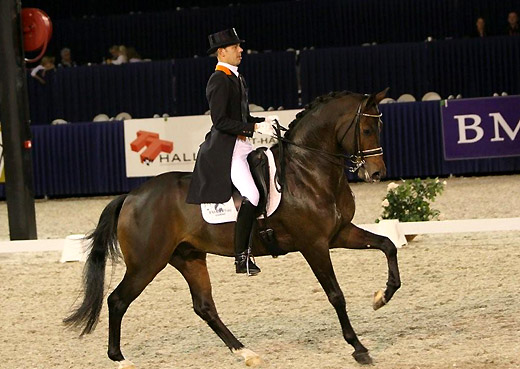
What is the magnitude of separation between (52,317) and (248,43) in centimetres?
1125

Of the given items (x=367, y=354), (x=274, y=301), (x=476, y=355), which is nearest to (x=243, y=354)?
(x=367, y=354)

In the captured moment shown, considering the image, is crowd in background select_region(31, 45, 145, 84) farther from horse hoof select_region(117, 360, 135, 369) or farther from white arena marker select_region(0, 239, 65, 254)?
horse hoof select_region(117, 360, 135, 369)

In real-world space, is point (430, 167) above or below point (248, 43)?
below

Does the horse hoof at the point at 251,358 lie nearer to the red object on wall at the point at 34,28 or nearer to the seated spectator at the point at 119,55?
the red object on wall at the point at 34,28

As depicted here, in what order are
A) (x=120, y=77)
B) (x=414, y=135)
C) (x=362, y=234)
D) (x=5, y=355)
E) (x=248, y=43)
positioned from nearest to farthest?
(x=362, y=234) < (x=5, y=355) < (x=414, y=135) < (x=120, y=77) < (x=248, y=43)

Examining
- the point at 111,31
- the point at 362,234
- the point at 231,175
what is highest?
the point at 111,31

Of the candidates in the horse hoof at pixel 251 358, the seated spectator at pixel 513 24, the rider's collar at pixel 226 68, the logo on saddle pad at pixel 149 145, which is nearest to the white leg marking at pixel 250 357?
the horse hoof at pixel 251 358

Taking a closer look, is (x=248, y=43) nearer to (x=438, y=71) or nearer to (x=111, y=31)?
(x=111, y=31)

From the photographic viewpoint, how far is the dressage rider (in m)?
5.67

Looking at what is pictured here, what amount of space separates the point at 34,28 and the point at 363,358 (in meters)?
6.98

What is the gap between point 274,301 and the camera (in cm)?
736

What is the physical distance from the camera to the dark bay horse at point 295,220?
5652mm

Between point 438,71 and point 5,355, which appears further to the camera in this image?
point 438,71

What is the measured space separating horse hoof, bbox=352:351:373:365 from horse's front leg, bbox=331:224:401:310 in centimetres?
40
